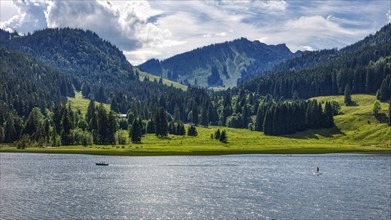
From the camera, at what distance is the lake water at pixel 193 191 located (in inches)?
2938

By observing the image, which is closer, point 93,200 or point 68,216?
point 68,216

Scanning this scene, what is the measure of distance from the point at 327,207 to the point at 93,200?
4172 cm

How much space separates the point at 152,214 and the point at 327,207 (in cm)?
3011

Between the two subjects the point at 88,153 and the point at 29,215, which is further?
the point at 88,153

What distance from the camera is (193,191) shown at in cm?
9731

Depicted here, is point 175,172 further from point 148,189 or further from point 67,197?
point 67,197

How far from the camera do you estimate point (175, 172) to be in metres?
133

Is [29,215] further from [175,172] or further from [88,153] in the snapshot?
[88,153]

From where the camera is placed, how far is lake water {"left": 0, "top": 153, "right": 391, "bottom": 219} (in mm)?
74625

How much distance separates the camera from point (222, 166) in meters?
150

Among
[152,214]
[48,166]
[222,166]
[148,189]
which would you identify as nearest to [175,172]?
[222,166]

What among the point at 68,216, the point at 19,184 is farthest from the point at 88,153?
the point at 68,216

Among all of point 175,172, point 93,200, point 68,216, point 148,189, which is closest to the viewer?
point 68,216

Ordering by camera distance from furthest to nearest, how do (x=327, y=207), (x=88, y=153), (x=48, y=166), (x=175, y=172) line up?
1. (x=88, y=153)
2. (x=48, y=166)
3. (x=175, y=172)
4. (x=327, y=207)
